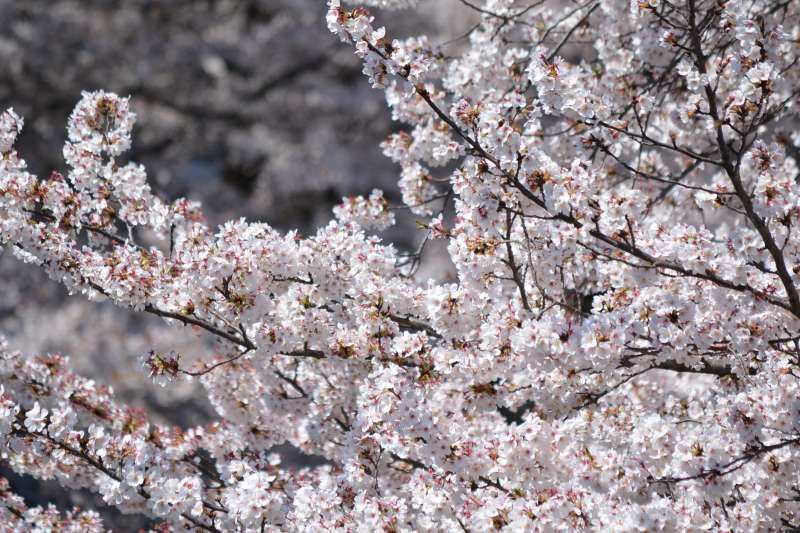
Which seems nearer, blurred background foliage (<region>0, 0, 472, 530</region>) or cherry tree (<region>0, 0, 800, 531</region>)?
cherry tree (<region>0, 0, 800, 531</region>)

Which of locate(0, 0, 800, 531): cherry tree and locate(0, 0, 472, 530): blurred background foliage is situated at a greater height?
locate(0, 0, 472, 530): blurred background foliage

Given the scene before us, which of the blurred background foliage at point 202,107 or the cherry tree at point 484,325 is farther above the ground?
the blurred background foliage at point 202,107

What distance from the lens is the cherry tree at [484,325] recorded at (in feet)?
11.8

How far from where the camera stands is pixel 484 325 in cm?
398

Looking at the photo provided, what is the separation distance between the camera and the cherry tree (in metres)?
3.60

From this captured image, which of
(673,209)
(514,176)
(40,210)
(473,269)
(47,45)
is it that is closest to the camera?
(514,176)

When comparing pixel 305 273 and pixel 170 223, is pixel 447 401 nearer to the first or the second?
pixel 305 273

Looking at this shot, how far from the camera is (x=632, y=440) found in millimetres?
4176

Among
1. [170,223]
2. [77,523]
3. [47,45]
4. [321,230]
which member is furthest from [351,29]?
[47,45]

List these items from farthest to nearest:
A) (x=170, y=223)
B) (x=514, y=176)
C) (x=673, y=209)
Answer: (x=673, y=209) → (x=170, y=223) → (x=514, y=176)

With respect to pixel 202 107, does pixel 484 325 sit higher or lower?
lower

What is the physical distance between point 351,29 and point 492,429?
7.61 ft

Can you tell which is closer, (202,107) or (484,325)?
(484,325)

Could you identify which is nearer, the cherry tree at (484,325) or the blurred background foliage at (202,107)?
the cherry tree at (484,325)
